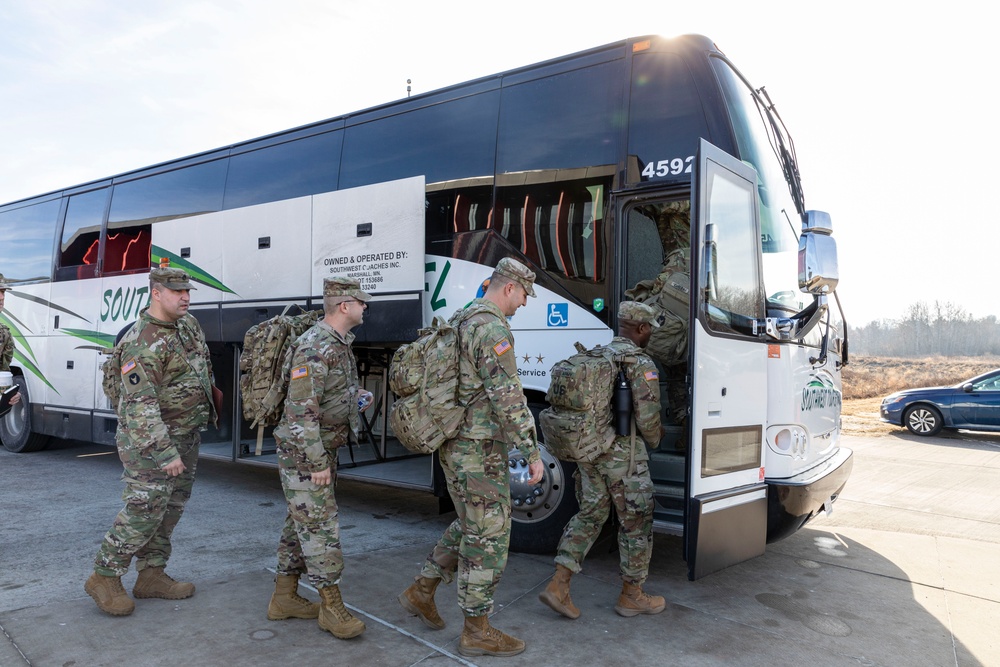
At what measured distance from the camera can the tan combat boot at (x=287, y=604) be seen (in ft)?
12.7

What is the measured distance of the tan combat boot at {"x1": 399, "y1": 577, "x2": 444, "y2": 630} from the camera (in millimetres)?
3760

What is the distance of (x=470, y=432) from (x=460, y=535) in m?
0.62

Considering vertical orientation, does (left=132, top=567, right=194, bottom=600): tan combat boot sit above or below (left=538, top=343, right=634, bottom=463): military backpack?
below

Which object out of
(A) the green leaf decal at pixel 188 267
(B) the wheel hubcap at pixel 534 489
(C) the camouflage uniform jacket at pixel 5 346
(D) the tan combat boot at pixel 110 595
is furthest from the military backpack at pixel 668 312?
(C) the camouflage uniform jacket at pixel 5 346

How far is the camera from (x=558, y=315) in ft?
16.4

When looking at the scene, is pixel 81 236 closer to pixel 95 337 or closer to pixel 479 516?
pixel 95 337

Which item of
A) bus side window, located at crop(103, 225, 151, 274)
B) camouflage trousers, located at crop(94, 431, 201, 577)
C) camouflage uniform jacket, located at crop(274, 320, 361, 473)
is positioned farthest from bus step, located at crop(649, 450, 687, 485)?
bus side window, located at crop(103, 225, 151, 274)

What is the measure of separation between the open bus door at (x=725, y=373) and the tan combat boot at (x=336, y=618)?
70.9 inches

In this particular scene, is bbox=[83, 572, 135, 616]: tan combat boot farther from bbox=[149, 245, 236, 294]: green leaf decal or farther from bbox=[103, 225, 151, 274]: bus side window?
bbox=[103, 225, 151, 274]: bus side window

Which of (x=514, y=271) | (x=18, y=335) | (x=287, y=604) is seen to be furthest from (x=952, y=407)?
(x=18, y=335)

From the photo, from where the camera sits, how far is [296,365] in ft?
12.1

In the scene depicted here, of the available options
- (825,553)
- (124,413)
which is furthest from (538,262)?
(825,553)

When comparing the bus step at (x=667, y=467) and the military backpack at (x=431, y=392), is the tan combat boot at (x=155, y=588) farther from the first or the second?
the bus step at (x=667, y=467)

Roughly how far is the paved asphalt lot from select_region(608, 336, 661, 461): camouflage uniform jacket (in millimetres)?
1087
